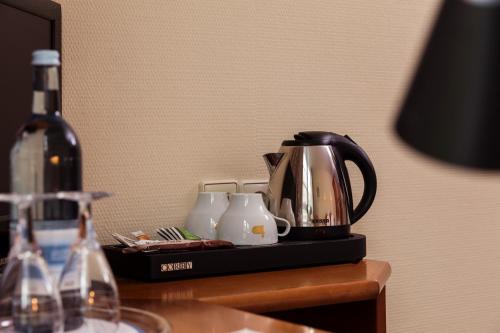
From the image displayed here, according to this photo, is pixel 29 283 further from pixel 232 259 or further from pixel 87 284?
pixel 232 259

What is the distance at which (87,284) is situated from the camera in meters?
0.83

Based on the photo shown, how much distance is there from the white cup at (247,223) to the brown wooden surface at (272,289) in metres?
0.09

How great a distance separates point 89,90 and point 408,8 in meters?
1.00

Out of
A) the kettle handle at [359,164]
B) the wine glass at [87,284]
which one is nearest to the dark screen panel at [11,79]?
the wine glass at [87,284]

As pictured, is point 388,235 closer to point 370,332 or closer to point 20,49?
point 370,332

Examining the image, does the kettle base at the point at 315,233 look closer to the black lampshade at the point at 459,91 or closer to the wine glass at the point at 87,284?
the wine glass at the point at 87,284

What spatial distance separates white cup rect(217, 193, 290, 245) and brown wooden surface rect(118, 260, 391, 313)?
0.09 meters

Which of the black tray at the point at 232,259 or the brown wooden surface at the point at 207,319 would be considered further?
the black tray at the point at 232,259

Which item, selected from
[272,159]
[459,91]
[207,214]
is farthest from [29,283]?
[272,159]

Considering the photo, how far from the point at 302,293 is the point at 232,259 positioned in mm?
193

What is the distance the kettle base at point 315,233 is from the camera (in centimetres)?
163

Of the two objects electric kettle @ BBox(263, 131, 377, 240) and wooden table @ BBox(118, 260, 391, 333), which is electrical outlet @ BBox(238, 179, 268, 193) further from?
wooden table @ BBox(118, 260, 391, 333)

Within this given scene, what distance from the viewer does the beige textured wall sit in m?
1.69

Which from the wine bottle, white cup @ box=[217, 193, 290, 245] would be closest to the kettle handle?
white cup @ box=[217, 193, 290, 245]
